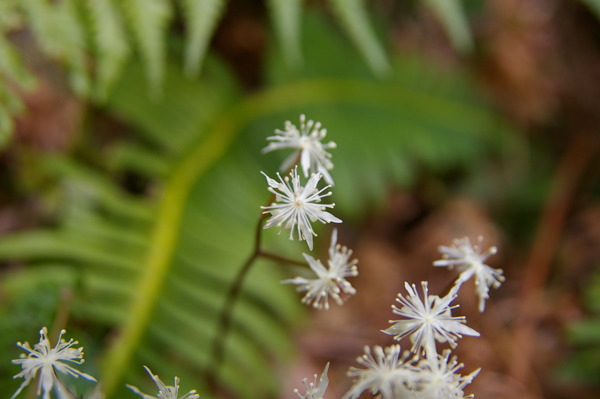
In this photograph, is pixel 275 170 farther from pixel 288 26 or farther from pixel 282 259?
pixel 282 259

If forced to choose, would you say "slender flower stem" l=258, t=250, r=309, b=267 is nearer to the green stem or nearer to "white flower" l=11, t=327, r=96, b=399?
"white flower" l=11, t=327, r=96, b=399

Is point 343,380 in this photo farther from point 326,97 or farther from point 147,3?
point 147,3

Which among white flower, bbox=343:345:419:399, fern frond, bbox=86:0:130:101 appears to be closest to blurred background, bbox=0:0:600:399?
fern frond, bbox=86:0:130:101

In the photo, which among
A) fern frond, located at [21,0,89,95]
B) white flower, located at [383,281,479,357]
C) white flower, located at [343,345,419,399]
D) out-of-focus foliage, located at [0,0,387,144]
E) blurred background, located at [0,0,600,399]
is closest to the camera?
white flower, located at [343,345,419,399]

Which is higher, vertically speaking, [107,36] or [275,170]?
[275,170]

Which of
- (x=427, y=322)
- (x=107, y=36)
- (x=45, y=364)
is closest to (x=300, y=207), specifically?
(x=427, y=322)

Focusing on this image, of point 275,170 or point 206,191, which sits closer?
point 206,191
